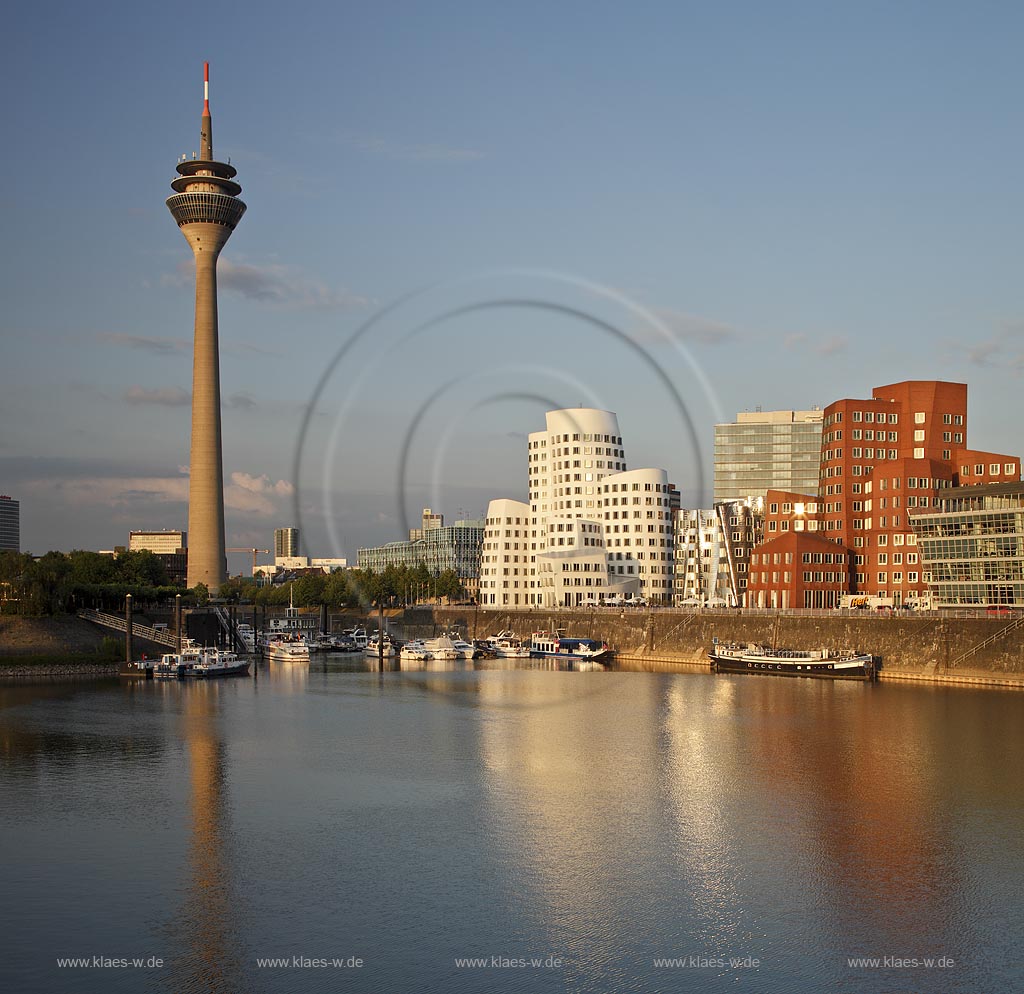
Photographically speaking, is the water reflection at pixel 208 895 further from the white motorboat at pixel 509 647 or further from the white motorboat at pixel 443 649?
the white motorboat at pixel 509 647

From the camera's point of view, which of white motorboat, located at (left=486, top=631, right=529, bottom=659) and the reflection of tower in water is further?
white motorboat, located at (left=486, top=631, right=529, bottom=659)

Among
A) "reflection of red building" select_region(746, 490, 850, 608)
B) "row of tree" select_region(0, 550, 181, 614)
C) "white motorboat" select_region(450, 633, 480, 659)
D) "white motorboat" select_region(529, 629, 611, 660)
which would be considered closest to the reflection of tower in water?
"row of tree" select_region(0, 550, 181, 614)

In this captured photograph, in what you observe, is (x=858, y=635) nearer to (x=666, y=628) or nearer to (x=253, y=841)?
(x=666, y=628)

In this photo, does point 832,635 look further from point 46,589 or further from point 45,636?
point 46,589

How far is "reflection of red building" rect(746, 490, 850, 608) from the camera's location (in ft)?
540

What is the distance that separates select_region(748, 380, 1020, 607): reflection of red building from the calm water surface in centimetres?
6954

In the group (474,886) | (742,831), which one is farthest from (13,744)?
(742,831)

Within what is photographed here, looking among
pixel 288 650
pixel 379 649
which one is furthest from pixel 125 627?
pixel 379 649

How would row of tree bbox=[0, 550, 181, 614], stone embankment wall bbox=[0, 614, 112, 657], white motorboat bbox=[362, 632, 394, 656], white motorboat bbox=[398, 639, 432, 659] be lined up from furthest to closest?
white motorboat bbox=[362, 632, 394, 656] → white motorboat bbox=[398, 639, 432, 659] → row of tree bbox=[0, 550, 181, 614] → stone embankment wall bbox=[0, 614, 112, 657]

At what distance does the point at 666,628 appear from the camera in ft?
548

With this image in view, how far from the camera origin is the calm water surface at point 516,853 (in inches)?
1567

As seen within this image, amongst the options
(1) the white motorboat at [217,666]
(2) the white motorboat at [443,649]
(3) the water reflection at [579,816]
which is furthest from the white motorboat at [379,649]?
(3) the water reflection at [579,816]

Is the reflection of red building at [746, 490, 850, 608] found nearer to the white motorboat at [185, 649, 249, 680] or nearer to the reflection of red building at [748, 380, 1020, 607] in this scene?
the reflection of red building at [748, 380, 1020, 607]

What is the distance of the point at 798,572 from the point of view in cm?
16438
